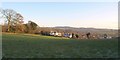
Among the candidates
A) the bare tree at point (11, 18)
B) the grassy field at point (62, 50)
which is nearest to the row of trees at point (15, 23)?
the bare tree at point (11, 18)

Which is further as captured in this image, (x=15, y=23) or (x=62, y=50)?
(x=15, y=23)

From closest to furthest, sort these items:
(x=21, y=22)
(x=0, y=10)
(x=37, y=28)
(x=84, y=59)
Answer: (x=84, y=59), (x=0, y=10), (x=21, y=22), (x=37, y=28)

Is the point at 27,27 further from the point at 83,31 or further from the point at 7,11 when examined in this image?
the point at 83,31

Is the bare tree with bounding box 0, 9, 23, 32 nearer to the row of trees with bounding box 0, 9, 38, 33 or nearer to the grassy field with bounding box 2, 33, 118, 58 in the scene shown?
the row of trees with bounding box 0, 9, 38, 33

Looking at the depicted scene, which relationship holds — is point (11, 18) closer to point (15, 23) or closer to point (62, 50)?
point (15, 23)

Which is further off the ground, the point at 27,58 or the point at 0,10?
the point at 0,10

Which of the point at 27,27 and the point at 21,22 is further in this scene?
the point at 27,27

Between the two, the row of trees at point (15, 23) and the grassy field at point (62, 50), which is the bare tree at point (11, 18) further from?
the grassy field at point (62, 50)

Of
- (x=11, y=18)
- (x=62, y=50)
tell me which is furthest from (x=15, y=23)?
(x=62, y=50)

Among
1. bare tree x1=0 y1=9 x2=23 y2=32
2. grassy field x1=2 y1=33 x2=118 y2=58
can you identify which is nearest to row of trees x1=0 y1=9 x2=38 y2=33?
bare tree x1=0 y1=9 x2=23 y2=32

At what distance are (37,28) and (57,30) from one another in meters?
6.11

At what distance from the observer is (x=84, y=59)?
1317cm

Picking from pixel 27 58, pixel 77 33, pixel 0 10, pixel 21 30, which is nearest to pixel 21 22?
pixel 21 30

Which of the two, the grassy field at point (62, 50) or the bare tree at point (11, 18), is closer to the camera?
the grassy field at point (62, 50)
